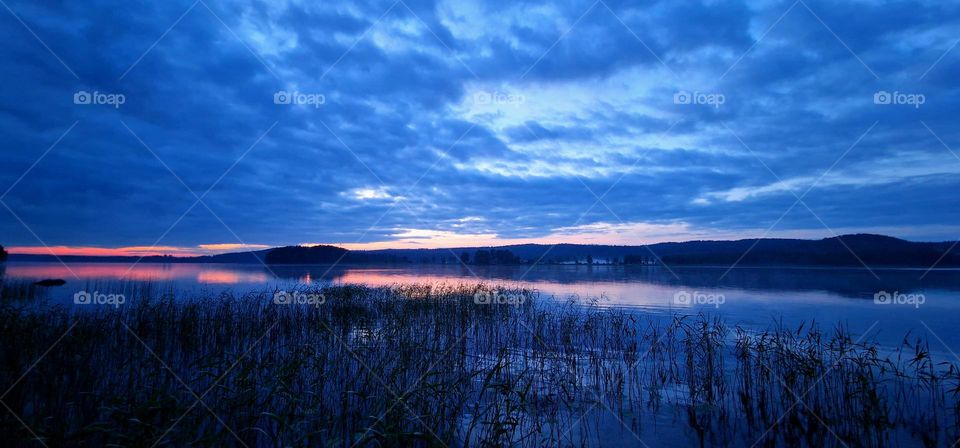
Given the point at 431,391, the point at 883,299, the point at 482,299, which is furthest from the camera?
the point at 883,299

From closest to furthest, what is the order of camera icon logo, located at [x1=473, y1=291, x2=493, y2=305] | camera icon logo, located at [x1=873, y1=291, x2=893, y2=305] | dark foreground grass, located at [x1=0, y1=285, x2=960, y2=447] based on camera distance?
dark foreground grass, located at [x1=0, y1=285, x2=960, y2=447] → camera icon logo, located at [x1=473, y1=291, x2=493, y2=305] → camera icon logo, located at [x1=873, y1=291, x2=893, y2=305]

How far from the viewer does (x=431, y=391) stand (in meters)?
8.34

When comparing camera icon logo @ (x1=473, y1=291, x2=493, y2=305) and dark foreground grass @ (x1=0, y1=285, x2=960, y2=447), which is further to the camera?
camera icon logo @ (x1=473, y1=291, x2=493, y2=305)

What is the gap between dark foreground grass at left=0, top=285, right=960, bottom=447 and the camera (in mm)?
5891

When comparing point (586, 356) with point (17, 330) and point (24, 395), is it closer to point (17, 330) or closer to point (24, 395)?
point (24, 395)

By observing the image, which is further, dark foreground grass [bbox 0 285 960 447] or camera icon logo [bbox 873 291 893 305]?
camera icon logo [bbox 873 291 893 305]

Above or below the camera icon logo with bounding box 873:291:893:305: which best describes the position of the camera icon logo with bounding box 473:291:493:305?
above

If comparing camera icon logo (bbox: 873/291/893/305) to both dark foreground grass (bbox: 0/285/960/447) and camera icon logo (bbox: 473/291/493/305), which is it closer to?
dark foreground grass (bbox: 0/285/960/447)

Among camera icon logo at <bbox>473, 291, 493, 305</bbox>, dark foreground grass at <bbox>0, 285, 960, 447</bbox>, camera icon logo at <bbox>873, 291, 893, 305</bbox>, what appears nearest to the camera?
dark foreground grass at <bbox>0, 285, 960, 447</bbox>

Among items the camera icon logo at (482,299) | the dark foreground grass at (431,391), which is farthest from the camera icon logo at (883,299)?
the camera icon logo at (482,299)

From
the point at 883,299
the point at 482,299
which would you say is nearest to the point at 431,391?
the point at 482,299

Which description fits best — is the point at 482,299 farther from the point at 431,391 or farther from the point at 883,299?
the point at 883,299

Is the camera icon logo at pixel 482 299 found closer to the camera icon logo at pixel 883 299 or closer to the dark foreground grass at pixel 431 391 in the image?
the dark foreground grass at pixel 431 391

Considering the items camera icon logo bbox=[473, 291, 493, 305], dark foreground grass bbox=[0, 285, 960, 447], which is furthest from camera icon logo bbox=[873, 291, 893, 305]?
camera icon logo bbox=[473, 291, 493, 305]
